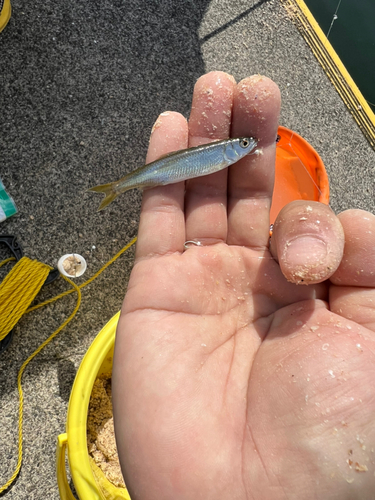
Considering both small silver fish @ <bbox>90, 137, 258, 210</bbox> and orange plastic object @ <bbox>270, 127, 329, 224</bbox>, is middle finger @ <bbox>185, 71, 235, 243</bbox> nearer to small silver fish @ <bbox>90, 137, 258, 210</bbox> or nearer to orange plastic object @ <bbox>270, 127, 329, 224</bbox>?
small silver fish @ <bbox>90, 137, 258, 210</bbox>

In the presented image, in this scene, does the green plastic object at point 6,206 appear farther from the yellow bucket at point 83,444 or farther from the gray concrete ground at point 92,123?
the yellow bucket at point 83,444

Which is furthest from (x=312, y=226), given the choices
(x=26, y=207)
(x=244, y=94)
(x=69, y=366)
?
(x=26, y=207)

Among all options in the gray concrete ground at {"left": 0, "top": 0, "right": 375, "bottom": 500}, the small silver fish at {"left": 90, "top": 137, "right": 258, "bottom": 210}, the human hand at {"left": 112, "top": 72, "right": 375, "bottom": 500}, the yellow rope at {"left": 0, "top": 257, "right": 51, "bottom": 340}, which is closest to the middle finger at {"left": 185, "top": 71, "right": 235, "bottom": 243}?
the human hand at {"left": 112, "top": 72, "right": 375, "bottom": 500}

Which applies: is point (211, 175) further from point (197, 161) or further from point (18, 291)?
point (18, 291)

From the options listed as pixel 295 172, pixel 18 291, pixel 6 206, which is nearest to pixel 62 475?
pixel 18 291

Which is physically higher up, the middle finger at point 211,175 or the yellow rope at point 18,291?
the middle finger at point 211,175

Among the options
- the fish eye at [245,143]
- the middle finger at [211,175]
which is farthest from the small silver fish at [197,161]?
the middle finger at [211,175]
